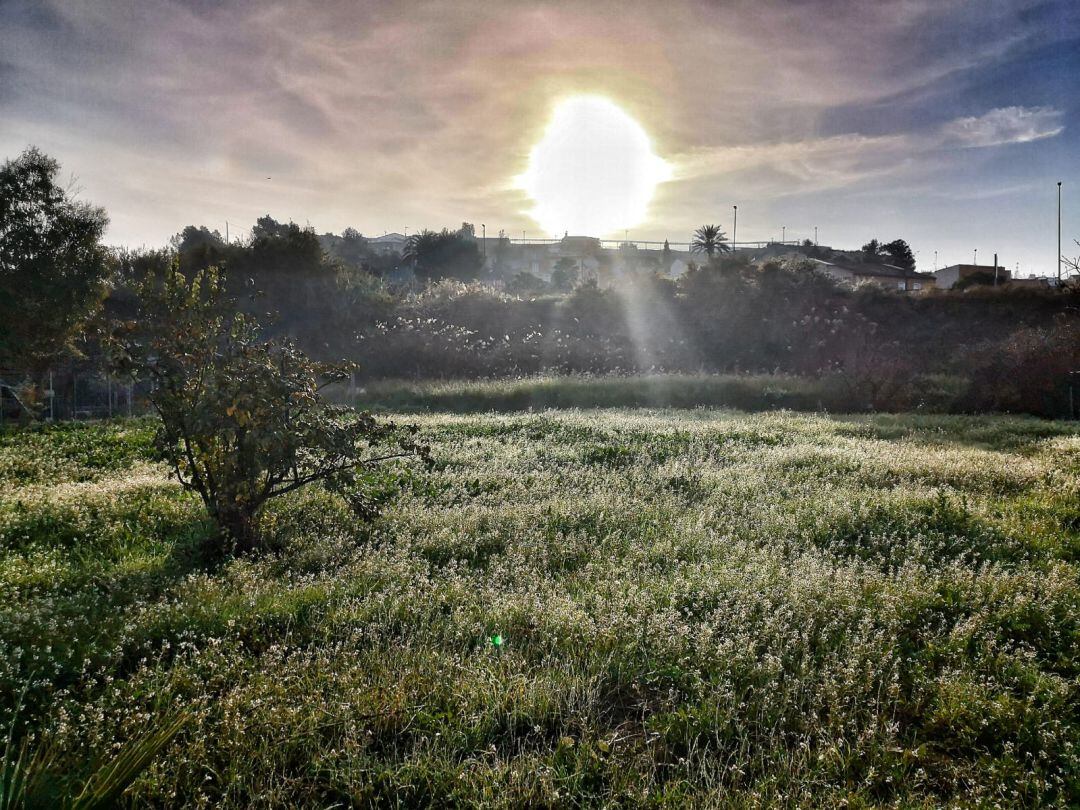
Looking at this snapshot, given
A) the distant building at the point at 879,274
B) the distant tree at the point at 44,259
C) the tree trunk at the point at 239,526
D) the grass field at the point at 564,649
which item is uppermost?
the distant building at the point at 879,274

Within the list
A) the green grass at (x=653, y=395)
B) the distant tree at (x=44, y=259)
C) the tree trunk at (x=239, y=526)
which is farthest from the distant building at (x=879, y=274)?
Answer: the tree trunk at (x=239, y=526)

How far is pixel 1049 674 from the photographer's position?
425 centimetres

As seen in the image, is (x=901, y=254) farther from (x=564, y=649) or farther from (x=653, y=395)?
(x=564, y=649)

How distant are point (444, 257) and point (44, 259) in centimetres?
3934

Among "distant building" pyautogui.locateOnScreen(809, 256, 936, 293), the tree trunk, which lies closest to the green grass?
the tree trunk

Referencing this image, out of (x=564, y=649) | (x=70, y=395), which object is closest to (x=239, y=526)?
(x=564, y=649)

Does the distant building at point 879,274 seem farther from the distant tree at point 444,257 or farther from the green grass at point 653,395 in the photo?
the green grass at point 653,395

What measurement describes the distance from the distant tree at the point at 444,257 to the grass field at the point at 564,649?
57098 mm

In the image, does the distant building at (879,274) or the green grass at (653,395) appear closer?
the green grass at (653,395)

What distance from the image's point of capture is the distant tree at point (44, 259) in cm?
2608

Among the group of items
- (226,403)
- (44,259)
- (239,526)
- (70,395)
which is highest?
(44,259)

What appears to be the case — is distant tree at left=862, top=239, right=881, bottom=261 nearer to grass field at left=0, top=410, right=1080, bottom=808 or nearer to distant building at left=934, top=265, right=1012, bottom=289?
distant building at left=934, top=265, right=1012, bottom=289

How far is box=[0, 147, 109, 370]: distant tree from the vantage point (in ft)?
85.6

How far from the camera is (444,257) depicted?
64.2 metres
